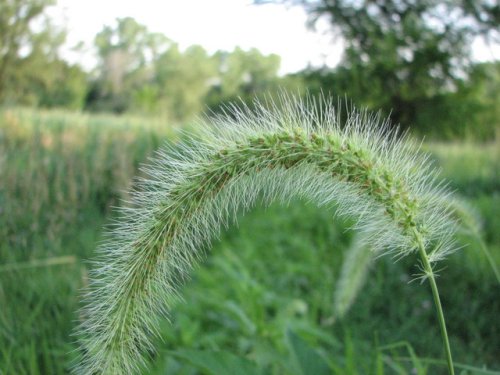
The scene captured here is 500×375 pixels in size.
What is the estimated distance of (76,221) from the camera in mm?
3951

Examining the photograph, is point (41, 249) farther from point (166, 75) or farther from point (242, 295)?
point (166, 75)

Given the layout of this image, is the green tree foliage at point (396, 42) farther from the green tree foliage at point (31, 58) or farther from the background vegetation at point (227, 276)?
the green tree foliage at point (31, 58)

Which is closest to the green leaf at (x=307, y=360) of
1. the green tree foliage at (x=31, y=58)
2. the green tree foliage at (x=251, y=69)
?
the green tree foliage at (x=31, y=58)

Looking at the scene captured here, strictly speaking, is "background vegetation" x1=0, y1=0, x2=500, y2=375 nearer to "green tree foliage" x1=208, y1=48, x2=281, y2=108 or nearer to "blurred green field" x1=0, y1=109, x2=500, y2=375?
"blurred green field" x1=0, y1=109, x2=500, y2=375

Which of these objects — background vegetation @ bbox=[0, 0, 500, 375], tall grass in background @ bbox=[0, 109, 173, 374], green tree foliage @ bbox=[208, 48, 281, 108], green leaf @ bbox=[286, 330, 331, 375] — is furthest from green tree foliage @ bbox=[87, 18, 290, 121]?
green leaf @ bbox=[286, 330, 331, 375]

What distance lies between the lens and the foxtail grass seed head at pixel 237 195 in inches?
40.7

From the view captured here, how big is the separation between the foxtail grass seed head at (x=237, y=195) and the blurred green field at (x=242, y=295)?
276mm

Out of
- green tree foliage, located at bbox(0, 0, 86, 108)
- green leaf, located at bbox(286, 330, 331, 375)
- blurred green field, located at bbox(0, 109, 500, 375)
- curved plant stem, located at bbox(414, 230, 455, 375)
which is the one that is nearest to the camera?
curved plant stem, located at bbox(414, 230, 455, 375)

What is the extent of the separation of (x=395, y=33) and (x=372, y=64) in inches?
44.7

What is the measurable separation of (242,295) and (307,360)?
1.65 m

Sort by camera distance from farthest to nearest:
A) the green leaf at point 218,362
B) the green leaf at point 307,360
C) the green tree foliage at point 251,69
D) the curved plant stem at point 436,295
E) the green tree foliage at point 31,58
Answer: the green tree foliage at point 251,69 < the green tree foliage at point 31,58 < the green leaf at point 307,360 < the green leaf at point 218,362 < the curved plant stem at point 436,295

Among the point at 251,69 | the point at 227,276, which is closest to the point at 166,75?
the point at 251,69

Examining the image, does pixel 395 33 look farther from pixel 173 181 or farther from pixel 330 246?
pixel 173 181

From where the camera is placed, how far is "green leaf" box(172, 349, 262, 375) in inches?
53.4
